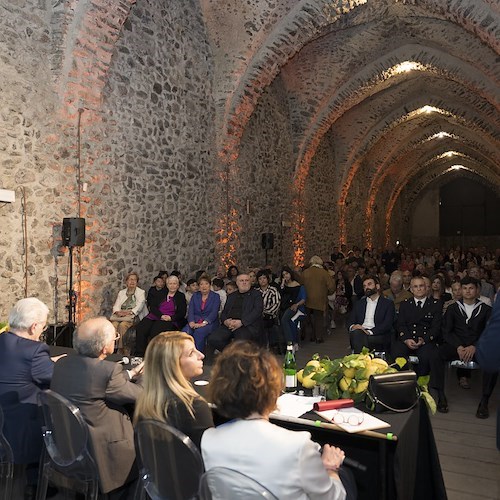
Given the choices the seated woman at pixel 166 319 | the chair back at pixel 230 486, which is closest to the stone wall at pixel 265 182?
the seated woman at pixel 166 319

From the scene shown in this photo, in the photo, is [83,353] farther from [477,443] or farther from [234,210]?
[234,210]

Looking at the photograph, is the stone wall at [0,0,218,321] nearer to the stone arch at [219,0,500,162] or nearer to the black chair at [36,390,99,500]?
the stone arch at [219,0,500,162]

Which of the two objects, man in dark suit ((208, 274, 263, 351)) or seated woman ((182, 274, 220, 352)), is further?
seated woman ((182, 274, 220, 352))

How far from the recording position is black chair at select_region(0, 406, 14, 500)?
122 inches

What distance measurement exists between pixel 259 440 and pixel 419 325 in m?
4.09

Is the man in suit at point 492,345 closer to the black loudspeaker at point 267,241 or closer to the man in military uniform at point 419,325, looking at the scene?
the man in military uniform at point 419,325

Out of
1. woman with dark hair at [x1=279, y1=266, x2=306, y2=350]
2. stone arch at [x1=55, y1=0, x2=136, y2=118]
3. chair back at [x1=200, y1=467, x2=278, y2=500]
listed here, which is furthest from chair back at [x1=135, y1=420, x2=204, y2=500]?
stone arch at [x1=55, y1=0, x2=136, y2=118]

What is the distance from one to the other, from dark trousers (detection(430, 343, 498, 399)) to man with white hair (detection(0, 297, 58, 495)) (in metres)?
3.69

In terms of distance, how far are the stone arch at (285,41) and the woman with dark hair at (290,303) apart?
3.31 meters

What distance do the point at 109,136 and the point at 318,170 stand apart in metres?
8.87

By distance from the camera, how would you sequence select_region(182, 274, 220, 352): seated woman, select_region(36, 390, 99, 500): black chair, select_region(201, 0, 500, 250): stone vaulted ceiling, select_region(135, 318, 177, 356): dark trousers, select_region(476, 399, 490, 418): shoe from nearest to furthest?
select_region(36, 390, 99, 500): black chair < select_region(476, 399, 490, 418): shoe < select_region(182, 274, 220, 352): seated woman < select_region(135, 318, 177, 356): dark trousers < select_region(201, 0, 500, 250): stone vaulted ceiling

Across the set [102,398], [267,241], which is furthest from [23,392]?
[267,241]

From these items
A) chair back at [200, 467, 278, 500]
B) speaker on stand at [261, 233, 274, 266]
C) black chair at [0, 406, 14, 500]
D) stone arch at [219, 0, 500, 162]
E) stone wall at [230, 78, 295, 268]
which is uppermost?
stone arch at [219, 0, 500, 162]

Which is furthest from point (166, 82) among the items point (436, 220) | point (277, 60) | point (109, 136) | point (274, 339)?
point (436, 220)
